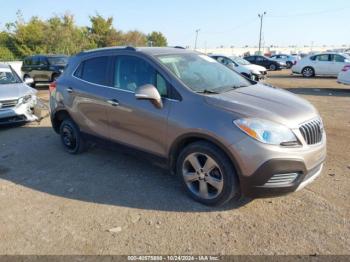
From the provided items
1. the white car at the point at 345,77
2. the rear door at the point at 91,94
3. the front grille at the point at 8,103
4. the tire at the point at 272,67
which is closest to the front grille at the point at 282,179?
the rear door at the point at 91,94

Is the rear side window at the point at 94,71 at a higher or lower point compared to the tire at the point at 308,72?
higher

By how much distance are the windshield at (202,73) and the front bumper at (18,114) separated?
4.77 m

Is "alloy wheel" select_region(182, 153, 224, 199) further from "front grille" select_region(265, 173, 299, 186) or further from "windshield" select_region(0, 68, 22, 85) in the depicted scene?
"windshield" select_region(0, 68, 22, 85)

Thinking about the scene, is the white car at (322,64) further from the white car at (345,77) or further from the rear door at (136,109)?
the rear door at (136,109)

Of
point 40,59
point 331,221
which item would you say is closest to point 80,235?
point 331,221

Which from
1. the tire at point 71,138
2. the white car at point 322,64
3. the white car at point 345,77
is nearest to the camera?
the tire at point 71,138

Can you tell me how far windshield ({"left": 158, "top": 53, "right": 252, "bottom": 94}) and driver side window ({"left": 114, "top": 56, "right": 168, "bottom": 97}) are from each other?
203 millimetres

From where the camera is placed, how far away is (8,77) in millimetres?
8945

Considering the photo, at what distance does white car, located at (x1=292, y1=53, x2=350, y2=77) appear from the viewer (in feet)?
66.1

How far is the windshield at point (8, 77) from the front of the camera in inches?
344

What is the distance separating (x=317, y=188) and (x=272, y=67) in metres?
28.7

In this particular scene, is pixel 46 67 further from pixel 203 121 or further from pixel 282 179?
pixel 282 179

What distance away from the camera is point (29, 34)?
36656 mm

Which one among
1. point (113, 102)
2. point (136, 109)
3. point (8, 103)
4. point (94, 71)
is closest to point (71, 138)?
point (94, 71)
